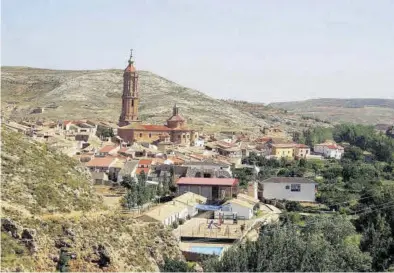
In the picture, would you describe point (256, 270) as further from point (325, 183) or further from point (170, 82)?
point (170, 82)

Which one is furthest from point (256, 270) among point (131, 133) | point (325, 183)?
point (131, 133)

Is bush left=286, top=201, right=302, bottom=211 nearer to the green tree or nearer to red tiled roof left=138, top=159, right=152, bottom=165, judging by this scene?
red tiled roof left=138, top=159, right=152, bottom=165

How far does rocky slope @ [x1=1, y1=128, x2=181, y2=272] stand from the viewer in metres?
13.6

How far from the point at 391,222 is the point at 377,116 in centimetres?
15459

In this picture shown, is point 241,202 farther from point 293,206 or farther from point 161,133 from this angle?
point 161,133

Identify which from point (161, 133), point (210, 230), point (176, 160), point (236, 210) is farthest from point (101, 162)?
point (161, 133)

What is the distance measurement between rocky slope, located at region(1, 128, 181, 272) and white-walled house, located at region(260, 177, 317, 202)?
15.7 metres

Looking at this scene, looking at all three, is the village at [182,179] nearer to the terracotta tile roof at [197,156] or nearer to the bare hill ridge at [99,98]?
the terracotta tile roof at [197,156]

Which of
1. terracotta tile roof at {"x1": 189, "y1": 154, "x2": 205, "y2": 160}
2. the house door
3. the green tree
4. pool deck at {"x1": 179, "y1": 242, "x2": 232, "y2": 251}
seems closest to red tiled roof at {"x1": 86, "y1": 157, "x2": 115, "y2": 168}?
the house door

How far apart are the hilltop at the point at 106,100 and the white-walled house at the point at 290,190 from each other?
40.0 metres

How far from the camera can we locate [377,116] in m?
169

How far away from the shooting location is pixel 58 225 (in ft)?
48.9

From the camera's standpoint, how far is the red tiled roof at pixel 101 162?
110 ft

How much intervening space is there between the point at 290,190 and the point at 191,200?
24.9 ft
